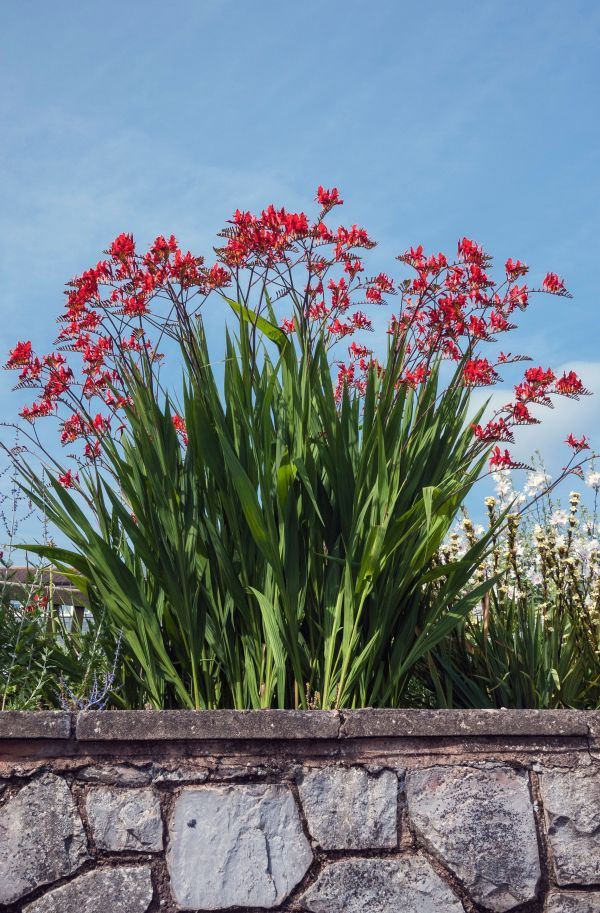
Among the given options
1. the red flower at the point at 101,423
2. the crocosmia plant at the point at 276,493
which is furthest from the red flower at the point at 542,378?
the red flower at the point at 101,423

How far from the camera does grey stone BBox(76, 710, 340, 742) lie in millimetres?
2902

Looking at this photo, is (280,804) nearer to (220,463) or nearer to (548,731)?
(548,731)

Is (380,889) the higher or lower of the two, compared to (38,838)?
lower

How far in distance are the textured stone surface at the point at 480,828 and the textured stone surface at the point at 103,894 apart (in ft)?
2.78

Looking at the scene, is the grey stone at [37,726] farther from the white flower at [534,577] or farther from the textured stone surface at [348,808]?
the white flower at [534,577]

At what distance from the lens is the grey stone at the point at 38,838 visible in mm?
2900

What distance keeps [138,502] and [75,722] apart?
79 centimetres

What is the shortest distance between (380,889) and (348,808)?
0.84 ft

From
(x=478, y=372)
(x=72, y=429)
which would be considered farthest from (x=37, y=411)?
(x=478, y=372)

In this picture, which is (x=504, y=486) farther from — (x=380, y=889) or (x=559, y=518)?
(x=380, y=889)

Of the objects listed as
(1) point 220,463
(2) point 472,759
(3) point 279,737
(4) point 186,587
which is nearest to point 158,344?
(1) point 220,463

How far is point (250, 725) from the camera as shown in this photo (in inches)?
114

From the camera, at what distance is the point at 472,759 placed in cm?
299

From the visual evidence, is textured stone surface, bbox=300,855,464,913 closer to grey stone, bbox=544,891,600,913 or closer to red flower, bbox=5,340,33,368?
grey stone, bbox=544,891,600,913
